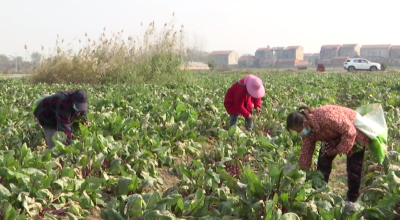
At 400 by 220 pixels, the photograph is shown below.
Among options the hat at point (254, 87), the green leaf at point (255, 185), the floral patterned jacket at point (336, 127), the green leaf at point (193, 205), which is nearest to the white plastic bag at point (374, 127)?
the floral patterned jacket at point (336, 127)

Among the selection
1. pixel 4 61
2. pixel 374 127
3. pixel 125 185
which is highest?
pixel 374 127

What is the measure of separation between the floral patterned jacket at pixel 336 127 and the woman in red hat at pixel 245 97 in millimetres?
2472

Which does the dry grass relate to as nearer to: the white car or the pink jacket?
the pink jacket

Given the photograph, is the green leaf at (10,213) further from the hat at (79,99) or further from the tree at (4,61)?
the tree at (4,61)

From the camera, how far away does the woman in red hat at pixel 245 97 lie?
6.99 meters

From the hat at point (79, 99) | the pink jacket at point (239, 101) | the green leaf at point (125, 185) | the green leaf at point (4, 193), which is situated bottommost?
the green leaf at point (125, 185)

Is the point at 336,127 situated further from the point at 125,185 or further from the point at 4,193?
the point at 4,193

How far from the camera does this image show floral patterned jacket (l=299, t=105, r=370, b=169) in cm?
430

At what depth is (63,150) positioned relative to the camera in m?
5.05

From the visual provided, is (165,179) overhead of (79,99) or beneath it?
beneath

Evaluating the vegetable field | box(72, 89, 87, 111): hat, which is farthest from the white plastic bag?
box(72, 89, 87, 111): hat

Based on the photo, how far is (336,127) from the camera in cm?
431

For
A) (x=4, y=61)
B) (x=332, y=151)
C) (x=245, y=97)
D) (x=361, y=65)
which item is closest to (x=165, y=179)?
(x=332, y=151)

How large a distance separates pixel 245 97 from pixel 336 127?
3.18m
